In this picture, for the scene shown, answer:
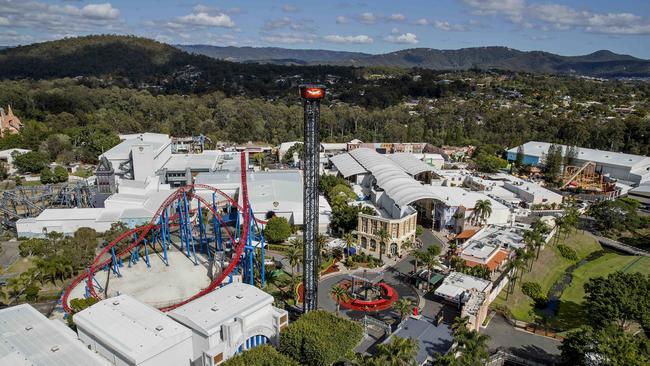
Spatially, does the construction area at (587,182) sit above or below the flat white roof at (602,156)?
below

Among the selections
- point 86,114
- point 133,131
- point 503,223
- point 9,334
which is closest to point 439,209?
point 503,223

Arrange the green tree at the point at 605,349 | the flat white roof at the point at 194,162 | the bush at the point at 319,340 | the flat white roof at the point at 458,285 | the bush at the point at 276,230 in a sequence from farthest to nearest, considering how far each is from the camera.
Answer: the flat white roof at the point at 194,162, the bush at the point at 276,230, the flat white roof at the point at 458,285, the bush at the point at 319,340, the green tree at the point at 605,349

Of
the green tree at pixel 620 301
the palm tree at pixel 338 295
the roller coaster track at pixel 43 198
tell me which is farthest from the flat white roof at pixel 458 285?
the roller coaster track at pixel 43 198

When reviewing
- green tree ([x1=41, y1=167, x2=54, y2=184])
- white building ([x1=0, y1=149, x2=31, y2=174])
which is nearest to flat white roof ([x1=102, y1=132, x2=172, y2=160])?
green tree ([x1=41, y1=167, x2=54, y2=184])

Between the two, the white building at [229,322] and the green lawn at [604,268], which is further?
the green lawn at [604,268]

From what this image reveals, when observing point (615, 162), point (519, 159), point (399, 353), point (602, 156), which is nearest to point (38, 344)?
point (399, 353)

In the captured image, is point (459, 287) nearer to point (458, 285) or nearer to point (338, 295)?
point (458, 285)

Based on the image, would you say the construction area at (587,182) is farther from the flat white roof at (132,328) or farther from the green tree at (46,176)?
the green tree at (46,176)
